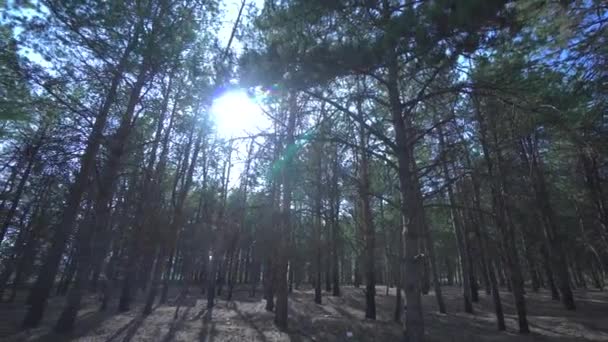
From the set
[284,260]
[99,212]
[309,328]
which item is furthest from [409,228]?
[99,212]

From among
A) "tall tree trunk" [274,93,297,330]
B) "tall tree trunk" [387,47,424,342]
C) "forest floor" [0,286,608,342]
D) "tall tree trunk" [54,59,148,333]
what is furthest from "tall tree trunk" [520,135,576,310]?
"tall tree trunk" [54,59,148,333]

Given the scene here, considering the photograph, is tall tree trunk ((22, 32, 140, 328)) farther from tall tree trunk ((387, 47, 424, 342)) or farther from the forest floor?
tall tree trunk ((387, 47, 424, 342))

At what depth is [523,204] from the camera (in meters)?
11.8

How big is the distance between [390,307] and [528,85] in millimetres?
12551

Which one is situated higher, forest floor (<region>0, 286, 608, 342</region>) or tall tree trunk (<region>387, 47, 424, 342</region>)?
tall tree trunk (<region>387, 47, 424, 342</region>)

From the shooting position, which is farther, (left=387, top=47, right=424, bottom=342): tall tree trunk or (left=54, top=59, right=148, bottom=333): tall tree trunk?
(left=54, top=59, right=148, bottom=333): tall tree trunk

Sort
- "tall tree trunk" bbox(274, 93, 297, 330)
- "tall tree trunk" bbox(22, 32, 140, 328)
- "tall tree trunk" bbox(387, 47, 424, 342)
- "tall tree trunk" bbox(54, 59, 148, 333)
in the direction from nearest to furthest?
"tall tree trunk" bbox(387, 47, 424, 342) < "tall tree trunk" bbox(54, 59, 148, 333) < "tall tree trunk" bbox(22, 32, 140, 328) < "tall tree trunk" bbox(274, 93, 297, 330)

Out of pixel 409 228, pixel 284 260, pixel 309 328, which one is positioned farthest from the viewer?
pixel 284 260

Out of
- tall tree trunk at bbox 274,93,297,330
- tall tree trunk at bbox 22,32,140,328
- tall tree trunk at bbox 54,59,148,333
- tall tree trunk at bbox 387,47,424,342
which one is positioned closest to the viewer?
tall tree trunk at bbox 387,47,424,342

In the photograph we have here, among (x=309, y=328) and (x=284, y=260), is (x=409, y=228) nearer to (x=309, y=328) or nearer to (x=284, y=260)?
(x=284, y=260)

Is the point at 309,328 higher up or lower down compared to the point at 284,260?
lower down

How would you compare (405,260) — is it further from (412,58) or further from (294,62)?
(294,62)

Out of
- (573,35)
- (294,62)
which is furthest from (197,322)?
(573,35)

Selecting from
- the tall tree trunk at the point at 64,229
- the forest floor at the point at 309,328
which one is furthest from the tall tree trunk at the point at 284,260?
the tall tree trunk at the point at 64,229
